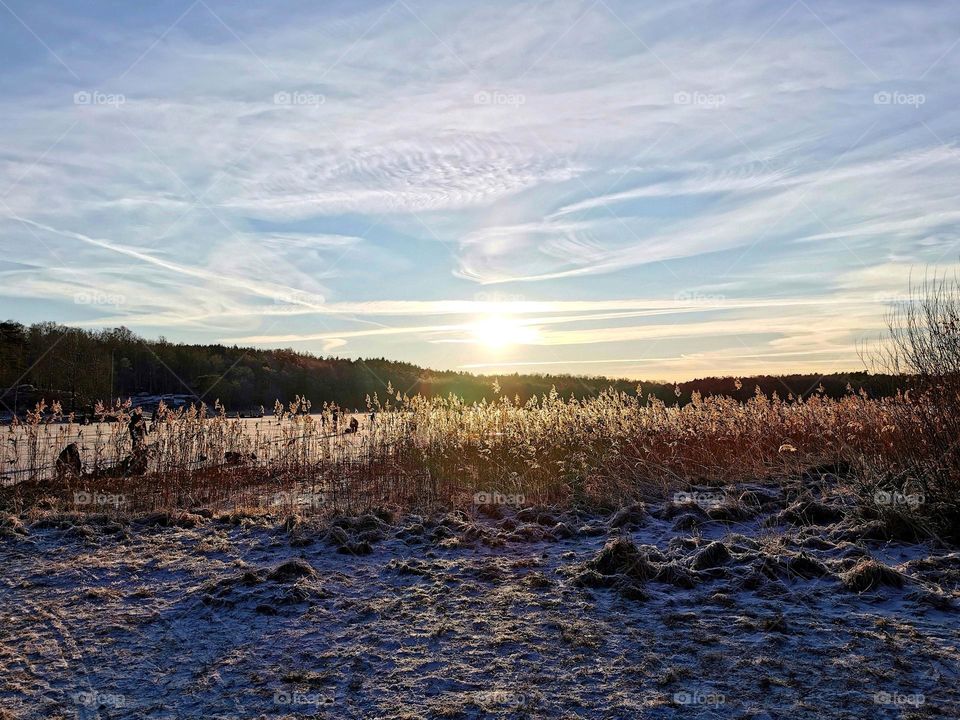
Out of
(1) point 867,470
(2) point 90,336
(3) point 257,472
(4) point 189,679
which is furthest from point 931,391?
(2) point 90,336

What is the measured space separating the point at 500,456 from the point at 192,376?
51342 mm

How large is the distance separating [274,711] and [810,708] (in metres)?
3.12

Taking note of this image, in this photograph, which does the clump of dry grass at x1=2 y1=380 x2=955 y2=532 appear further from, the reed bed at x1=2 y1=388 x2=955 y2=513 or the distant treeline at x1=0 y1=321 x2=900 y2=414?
the distant treeline at x1=0 y1=321 x2=900 y2=414

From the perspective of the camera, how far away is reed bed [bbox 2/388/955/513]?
967 cm

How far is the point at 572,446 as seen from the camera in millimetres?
12719

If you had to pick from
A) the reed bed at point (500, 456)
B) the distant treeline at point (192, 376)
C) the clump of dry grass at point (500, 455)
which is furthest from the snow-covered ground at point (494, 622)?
the distant treeline at point (192, 376)

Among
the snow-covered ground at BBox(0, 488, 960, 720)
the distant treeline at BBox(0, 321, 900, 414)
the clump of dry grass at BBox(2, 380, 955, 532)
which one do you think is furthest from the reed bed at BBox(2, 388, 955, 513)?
the distant treeline at BBox(0, 321, 900, 414)

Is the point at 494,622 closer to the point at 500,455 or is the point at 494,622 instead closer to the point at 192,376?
the point at 500,455

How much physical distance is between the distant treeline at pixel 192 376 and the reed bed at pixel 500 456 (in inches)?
708

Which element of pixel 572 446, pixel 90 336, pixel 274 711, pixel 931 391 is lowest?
pixel 274 711

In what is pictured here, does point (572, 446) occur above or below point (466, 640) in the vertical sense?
above

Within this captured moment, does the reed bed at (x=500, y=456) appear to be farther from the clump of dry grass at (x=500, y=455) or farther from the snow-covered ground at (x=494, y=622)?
the snow-covered ground at (x=494, y=622)

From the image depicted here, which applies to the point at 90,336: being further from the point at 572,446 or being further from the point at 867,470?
the point at 867,470

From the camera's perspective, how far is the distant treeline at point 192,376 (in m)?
40.9
